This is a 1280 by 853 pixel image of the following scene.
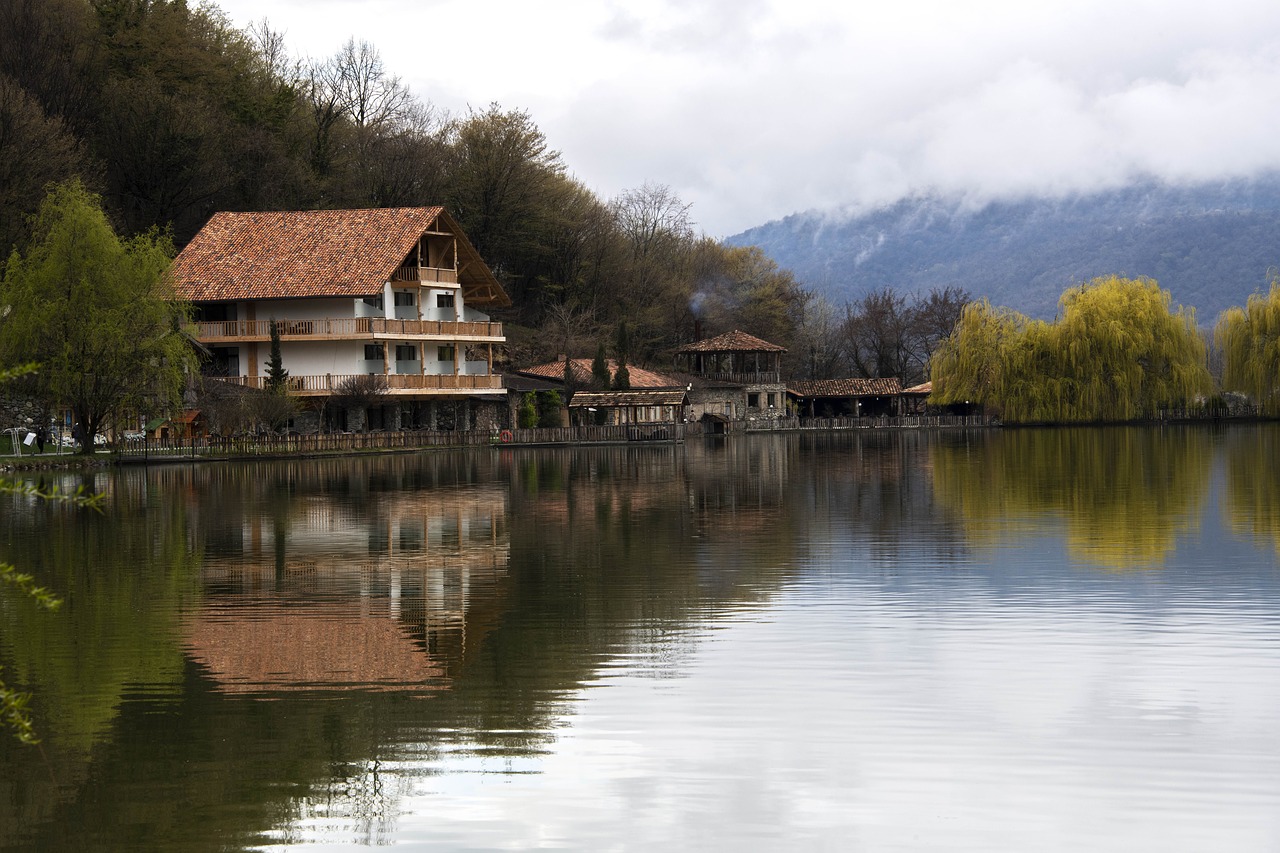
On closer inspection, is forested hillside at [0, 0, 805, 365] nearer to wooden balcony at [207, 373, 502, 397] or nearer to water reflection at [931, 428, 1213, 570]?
wooden balcony at [207, 373, 502, 397]

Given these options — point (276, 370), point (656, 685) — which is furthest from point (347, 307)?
point (656, 685)

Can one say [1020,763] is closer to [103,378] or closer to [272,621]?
A: [272,621]

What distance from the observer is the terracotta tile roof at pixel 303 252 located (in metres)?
72.1

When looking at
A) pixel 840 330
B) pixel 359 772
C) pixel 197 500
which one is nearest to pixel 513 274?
pixel 840 330

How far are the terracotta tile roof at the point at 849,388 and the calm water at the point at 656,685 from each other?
8743cm

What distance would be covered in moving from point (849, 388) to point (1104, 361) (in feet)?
98.6

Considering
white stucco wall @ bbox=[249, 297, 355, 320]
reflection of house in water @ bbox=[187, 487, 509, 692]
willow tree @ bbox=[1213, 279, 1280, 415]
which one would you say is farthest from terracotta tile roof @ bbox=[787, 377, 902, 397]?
reflection of house in water @ bbox=[187, 487, 509, 692]

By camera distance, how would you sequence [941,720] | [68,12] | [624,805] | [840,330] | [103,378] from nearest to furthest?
[624,805] < [941,720] < [103,378] < [68,12] < [840,330]

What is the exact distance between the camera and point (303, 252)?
7475 centimetres

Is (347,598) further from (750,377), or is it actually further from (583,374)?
(750,377)

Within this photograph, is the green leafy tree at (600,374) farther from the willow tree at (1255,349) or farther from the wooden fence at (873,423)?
the willow tree at (1255,349)

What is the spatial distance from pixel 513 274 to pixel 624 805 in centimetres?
9383

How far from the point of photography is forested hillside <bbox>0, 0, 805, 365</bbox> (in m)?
75.8

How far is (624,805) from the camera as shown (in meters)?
9.48
